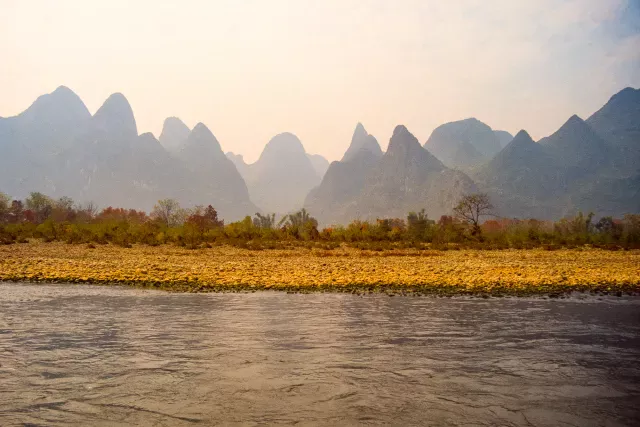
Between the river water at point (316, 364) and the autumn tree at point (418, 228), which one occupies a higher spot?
the autumn tree at point (418, 228)

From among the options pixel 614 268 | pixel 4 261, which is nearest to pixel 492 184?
pixel 614 268

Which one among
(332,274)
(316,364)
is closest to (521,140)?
(332,274)

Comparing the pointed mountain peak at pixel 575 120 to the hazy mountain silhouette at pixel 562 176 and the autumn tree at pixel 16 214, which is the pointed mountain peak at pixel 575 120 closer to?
the hazy mountain silhouette at pixel 562 176

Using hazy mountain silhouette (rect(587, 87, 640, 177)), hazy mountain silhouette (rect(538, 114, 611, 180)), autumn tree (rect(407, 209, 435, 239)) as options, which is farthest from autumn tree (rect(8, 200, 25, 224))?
hazy mountain silhouette (rect(587, 87, 640, 177))

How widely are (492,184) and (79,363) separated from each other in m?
165

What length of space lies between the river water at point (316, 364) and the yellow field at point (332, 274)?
3.31m

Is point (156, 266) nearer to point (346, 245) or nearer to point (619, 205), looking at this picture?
point (346, 245)

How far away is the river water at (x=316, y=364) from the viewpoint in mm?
6215

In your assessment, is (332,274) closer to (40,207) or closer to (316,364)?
(316,364)

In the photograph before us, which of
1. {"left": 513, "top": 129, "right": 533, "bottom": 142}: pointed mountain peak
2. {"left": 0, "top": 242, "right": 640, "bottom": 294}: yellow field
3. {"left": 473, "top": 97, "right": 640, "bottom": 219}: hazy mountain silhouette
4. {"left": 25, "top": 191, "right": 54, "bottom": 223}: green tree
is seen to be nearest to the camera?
{"left": 0, "top": 242, "right": 640, "bottom": 294}: yellow field

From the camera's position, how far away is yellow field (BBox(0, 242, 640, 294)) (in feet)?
56.4

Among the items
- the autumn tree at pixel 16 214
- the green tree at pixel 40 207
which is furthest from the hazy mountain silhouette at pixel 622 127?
the autumn tree at pixel 16 214

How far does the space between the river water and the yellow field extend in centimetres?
331

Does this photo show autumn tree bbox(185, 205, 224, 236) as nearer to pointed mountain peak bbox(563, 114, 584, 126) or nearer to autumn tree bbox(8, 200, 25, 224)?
autumn tree bbox(8, 200, 25, 224)
